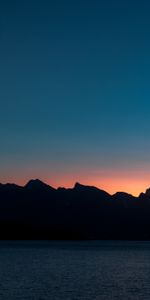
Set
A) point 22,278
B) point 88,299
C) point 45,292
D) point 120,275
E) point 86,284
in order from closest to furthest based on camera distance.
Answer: point 88,299, point 45,292, point 86,284, point 22,278, point 120,275

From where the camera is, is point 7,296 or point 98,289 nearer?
point 7,296

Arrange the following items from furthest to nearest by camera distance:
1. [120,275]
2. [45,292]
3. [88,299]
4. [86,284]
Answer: [120,275], [86,284], [45,292], [88,299]

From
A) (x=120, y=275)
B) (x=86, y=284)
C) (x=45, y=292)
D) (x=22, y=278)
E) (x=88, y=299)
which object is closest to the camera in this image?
(x=88, y=299)

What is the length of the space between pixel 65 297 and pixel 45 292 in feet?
16.5

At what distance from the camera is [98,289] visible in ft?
243

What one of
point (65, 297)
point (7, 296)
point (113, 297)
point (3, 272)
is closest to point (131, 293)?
point (113, 297)

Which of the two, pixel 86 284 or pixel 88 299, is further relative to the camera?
pixel 86 284

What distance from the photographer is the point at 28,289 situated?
2849 inches

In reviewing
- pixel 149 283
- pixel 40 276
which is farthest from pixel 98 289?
pixel 40 276

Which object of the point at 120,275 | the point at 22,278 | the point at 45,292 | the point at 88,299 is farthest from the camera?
the point at 120,275

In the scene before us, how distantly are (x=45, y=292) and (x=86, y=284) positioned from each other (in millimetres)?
12518

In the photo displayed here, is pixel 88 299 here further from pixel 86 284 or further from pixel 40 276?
pixel 40 276

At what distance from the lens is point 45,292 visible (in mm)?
69750

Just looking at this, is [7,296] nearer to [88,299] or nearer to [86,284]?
[88,299]
